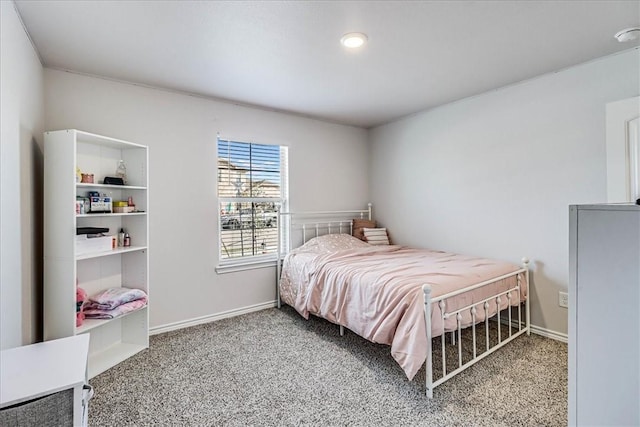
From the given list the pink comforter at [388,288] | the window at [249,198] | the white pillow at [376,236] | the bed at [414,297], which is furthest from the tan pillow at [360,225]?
the window at [249,198]

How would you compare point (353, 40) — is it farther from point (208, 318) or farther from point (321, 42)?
point (208, 318)

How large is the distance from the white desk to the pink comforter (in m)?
1.58

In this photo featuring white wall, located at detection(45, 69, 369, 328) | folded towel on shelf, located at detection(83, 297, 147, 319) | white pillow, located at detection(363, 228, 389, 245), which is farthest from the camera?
white pillow, located at detection(363, 228, 389, 245)

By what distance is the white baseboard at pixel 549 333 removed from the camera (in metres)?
2.58

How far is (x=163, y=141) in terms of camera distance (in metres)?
2.89

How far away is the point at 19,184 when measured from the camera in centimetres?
179

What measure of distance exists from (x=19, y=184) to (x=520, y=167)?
150 inches

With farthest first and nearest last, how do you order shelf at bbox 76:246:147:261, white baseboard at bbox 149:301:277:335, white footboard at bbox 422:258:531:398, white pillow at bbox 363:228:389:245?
1. white pillow at bbox 363:228:389:245
2. white baseboard at bbox 149:301:277:335
3. shelf at bbox 76:246:147:261
4. white footboard at bbox 422:258:531:398

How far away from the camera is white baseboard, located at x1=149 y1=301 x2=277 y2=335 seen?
288 cm

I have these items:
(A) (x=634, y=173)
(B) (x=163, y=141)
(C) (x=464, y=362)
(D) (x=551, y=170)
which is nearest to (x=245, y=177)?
(B) (x=163, y=141)

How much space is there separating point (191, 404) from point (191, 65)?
2.42 meters

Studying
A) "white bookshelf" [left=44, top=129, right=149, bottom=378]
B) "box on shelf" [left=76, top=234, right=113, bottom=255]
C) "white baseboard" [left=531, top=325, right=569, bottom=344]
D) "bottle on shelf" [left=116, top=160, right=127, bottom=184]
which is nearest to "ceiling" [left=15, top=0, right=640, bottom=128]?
"white bookshelf" [left=44, top=129, right=149, bottom=378]

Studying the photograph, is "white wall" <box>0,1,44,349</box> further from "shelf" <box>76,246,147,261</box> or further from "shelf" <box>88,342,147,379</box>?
"shelf" <box>88,342,147,379</box>

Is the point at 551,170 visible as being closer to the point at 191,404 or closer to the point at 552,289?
the point at 552,289
